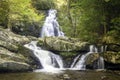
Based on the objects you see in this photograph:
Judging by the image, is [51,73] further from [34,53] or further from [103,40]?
[103,40]

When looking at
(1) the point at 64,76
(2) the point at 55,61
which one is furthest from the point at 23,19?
(1) the point at 64,76

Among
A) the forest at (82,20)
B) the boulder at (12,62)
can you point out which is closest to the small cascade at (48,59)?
→ the boulder at (12,62)

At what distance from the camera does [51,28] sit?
112 feet

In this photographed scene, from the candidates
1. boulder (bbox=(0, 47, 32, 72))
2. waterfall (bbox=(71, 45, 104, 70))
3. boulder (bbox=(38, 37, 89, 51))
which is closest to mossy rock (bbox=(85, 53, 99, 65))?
waterfall (bbox=(71, 45, 104, 70))

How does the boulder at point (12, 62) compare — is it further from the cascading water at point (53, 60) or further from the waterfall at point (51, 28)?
the waterfall at point (51, 28)

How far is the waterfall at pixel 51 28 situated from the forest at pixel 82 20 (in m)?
0.72

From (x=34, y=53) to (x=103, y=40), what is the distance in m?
6.74

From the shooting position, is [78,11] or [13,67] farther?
[78,11]

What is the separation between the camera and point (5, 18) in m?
28.8

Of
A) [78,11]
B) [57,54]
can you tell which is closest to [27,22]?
[78,11]

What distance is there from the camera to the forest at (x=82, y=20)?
25.3 meters

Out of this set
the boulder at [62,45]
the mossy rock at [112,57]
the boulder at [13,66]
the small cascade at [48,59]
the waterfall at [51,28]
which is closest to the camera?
the boulder at [13,66]

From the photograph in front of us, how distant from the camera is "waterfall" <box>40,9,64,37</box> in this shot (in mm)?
33397

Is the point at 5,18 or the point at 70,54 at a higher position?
the point at 5,18
